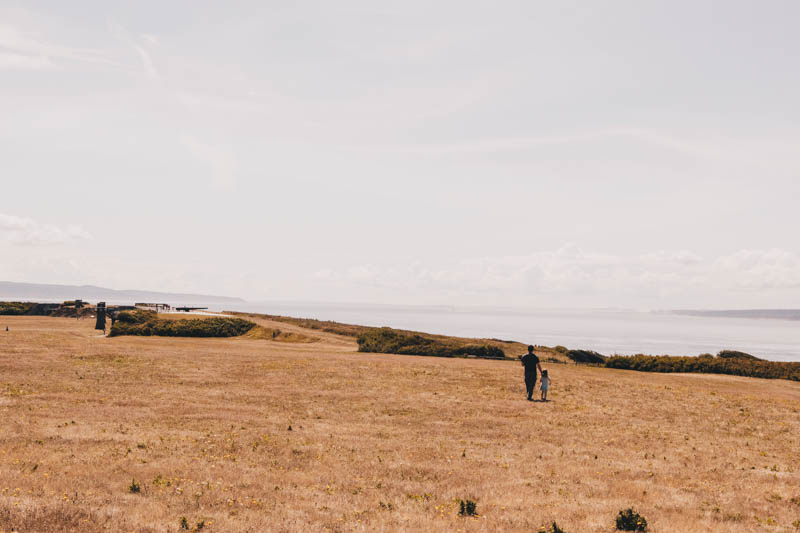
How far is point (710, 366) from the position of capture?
4203 cm

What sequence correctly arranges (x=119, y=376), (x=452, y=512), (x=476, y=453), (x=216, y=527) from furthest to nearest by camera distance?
(x=119, y=376), (x=476, y=453), (x=452, y=512), (x=216, y=527)

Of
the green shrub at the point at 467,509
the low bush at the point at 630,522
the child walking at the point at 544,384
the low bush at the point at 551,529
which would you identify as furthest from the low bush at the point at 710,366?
the low bush at the point at 551,529

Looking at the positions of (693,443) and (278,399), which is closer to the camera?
(693,443)

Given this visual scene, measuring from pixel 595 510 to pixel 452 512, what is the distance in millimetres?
3217

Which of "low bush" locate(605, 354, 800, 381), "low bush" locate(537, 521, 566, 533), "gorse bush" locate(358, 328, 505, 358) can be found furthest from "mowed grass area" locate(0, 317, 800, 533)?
"gorse bush" locate(358, 328, 505, 358)

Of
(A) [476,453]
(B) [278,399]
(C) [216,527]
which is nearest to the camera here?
(C) [216,527]

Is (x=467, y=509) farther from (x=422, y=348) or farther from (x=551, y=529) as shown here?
(x=422, y=348)

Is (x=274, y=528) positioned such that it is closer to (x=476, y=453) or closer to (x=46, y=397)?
(x=476, y=453)

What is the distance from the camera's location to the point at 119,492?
40.4 feet

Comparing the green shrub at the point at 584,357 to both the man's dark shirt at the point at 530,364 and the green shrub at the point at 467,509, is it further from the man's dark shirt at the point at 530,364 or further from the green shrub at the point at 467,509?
the green shrub at the point at 467,509

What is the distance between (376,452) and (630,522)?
7.80m

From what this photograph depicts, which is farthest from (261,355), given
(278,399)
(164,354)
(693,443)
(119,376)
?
(693,443)

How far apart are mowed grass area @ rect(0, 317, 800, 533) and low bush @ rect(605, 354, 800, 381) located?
7785 mm

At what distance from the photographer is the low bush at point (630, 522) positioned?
1102 cm
